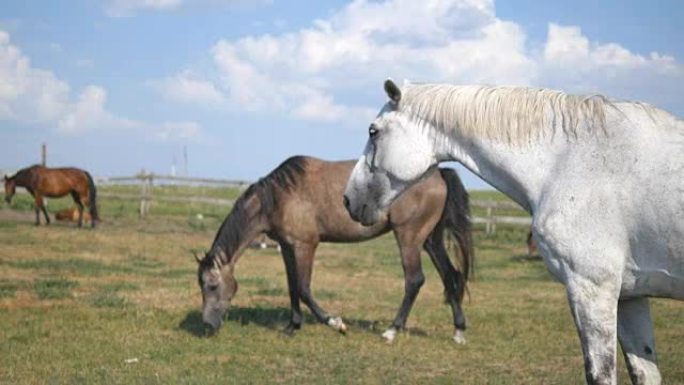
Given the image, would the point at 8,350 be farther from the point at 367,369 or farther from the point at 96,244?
the point at 96,244

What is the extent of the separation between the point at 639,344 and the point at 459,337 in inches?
184

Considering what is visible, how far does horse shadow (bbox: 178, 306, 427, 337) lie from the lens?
8890 millimetres

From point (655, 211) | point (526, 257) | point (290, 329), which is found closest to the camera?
point (655, 211)

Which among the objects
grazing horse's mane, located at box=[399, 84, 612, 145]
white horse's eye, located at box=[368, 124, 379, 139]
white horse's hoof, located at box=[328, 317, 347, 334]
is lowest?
white horse's hoof, located at box=[328, 317, 347, 334]

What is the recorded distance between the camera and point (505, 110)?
4.04m

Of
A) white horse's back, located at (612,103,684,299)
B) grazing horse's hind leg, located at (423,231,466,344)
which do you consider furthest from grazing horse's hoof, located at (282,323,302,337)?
white horse's back, located at (612,103,684,299)

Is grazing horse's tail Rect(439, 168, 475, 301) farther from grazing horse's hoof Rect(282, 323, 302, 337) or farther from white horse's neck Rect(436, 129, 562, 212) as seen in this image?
white horse's neck Rect(436, 129, 562, 212)

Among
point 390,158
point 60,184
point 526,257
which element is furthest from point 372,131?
point 60,184

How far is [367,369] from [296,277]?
2324 millimetres

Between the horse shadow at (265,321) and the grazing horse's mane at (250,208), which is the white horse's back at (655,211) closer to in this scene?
the horse shadow at (265,321)

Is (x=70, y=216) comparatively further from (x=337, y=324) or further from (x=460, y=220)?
(x=460, y=220)

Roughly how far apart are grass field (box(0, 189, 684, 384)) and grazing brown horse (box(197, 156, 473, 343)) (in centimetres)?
45

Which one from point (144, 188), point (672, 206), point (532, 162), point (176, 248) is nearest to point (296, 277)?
point (532, 162)

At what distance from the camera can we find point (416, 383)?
253 inches
